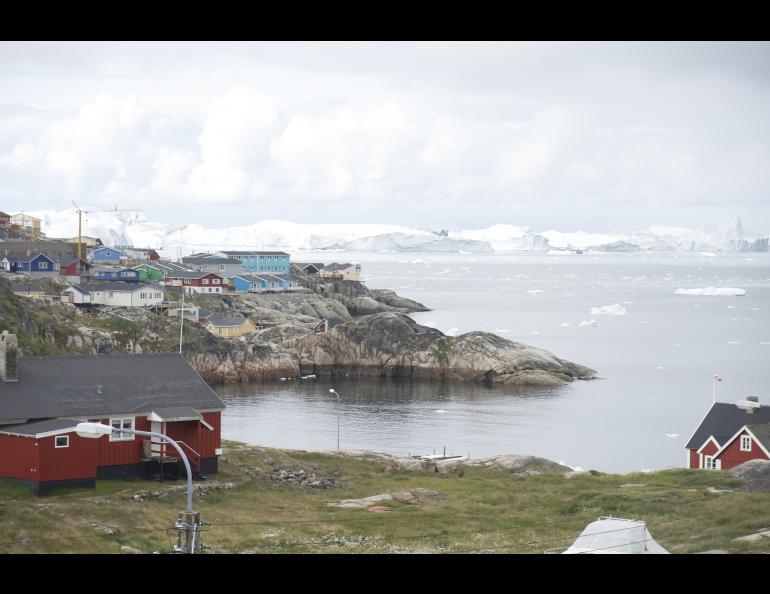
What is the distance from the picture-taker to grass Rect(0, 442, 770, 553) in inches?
748

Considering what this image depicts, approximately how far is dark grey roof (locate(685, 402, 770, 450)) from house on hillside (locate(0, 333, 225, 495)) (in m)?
16.8

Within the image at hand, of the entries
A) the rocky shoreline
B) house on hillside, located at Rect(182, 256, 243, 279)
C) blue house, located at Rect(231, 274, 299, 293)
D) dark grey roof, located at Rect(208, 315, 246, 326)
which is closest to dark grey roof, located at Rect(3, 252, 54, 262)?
the rocky shoreline

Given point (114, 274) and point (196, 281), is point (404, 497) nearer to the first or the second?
point (114, 274)

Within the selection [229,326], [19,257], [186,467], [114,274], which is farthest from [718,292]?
[186,467]

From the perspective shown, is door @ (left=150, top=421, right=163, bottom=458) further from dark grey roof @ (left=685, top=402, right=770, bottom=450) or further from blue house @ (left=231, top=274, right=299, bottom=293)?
blue house @ (left=231, top=274, right=299, bottom=293)

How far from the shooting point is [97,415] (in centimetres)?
2480

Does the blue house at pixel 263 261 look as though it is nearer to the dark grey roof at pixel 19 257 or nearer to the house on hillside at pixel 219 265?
the house on hillside at pixel 219 265

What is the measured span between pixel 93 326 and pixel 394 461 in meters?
37.4

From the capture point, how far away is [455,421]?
53312 mm

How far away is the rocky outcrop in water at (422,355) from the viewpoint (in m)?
68.6

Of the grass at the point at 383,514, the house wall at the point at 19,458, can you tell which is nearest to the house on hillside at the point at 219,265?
the grass at the point at 383,514

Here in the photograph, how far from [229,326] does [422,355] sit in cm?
1499

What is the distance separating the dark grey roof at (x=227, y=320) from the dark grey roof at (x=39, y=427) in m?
53.3
